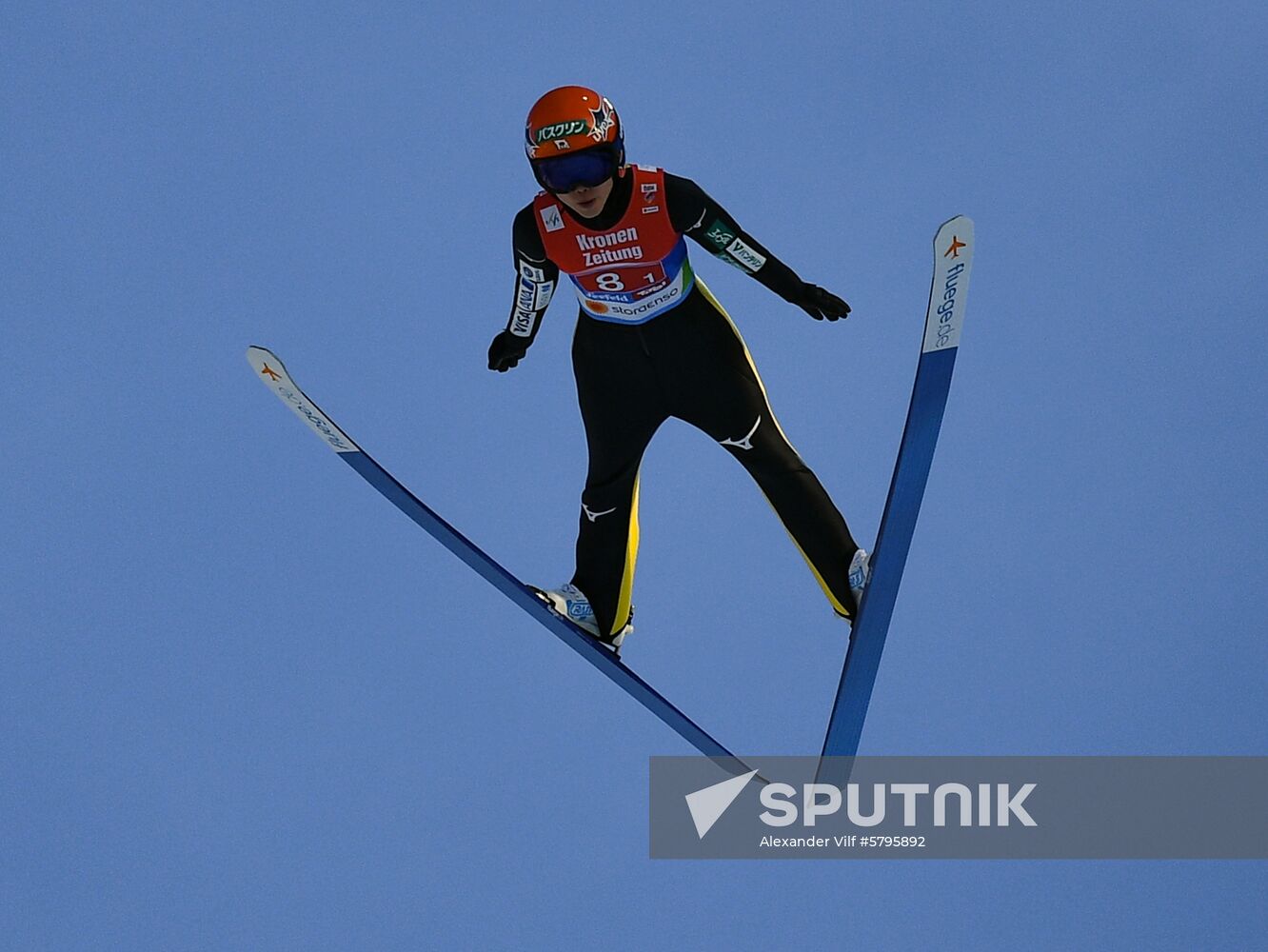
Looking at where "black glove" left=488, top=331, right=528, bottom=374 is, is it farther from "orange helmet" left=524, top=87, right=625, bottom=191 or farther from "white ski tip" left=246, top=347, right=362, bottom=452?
"orange helmet" left=524, top=87, right=625, bottom=191

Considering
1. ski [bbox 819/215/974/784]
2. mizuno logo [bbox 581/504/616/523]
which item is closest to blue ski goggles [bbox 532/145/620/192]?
ski [bbox 819/215/974/784]

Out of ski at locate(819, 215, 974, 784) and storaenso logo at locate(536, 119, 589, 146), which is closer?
ski at locate(819, 215, 974, 784)

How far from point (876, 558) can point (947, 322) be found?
88 cm

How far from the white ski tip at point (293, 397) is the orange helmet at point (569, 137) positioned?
3.75ft

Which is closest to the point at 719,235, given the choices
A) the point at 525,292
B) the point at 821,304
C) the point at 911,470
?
the point at 821,304

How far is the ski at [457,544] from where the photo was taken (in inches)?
222

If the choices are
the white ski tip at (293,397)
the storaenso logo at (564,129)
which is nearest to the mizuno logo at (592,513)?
the white ski tip at (293,397)

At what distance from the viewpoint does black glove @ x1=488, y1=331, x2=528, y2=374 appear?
5797mm

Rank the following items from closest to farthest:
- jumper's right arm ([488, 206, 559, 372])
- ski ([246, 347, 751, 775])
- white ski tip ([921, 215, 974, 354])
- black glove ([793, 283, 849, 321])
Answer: white ski tip ([921, 215, 974, 354]) → black glove ([793, 283, 849, 321]) → jumper's right arm ([488, 206, 559, 372]) → ski ([246, 347, 751, 775])

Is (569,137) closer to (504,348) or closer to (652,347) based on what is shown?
(652,347)

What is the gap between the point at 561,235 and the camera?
212 inches

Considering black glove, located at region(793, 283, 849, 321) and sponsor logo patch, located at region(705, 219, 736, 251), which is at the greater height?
sponsor logo patch, located at region(705, 219, 736, 251)

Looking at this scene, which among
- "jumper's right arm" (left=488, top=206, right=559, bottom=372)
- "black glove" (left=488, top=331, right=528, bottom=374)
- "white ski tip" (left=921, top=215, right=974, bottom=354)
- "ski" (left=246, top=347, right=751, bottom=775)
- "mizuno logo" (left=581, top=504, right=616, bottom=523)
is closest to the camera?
"white ski tip" (left=921, top=215, right=974, bottom=354)

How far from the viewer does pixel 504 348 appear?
5.80m
